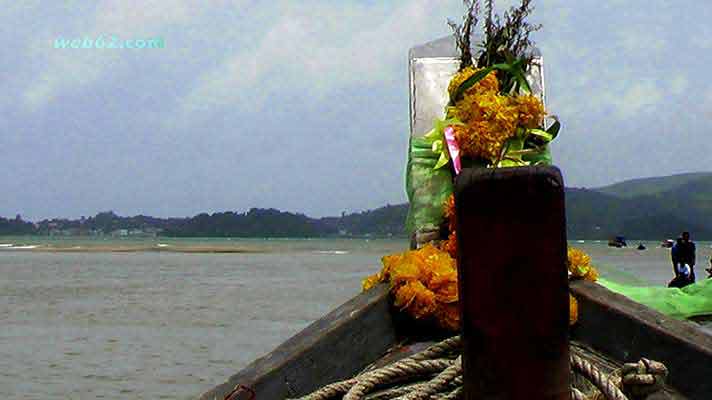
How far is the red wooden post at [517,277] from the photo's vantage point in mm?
1755

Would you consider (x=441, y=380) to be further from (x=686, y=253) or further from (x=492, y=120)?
(x=686, y=253)

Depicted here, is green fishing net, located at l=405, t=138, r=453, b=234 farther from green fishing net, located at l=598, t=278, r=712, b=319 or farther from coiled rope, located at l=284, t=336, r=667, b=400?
green fishing net, located at l=598, t=278, r=712, b=319

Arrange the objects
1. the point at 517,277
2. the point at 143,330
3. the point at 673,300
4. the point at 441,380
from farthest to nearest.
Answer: the point at 143,330 < the point at 673,300 < the point at 441,380 < the point at 517,277

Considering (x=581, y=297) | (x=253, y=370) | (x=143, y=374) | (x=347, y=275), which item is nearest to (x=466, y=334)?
(x=253, y=370)

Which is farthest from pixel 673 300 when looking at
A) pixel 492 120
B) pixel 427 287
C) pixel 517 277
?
pixel 517 277

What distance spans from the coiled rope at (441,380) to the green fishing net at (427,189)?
1680 mm

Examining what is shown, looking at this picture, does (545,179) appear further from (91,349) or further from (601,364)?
(91,349)

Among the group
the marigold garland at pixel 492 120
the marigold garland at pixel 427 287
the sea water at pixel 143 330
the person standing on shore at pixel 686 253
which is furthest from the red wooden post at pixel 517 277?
the person standing on shore at pixel 686 253

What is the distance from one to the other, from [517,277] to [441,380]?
0.57 metres

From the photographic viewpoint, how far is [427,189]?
4.39 meters

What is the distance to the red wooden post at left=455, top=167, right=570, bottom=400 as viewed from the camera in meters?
1.75

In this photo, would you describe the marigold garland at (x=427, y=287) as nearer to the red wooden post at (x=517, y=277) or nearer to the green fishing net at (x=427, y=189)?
the green fishing net at (x=427, y=189)

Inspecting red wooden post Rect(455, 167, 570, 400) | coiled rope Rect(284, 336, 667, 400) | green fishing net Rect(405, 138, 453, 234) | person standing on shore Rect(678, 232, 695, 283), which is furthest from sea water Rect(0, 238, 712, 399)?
red wooden post Rect(455, 167, 570, 400)

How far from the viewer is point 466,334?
6.07 feet
